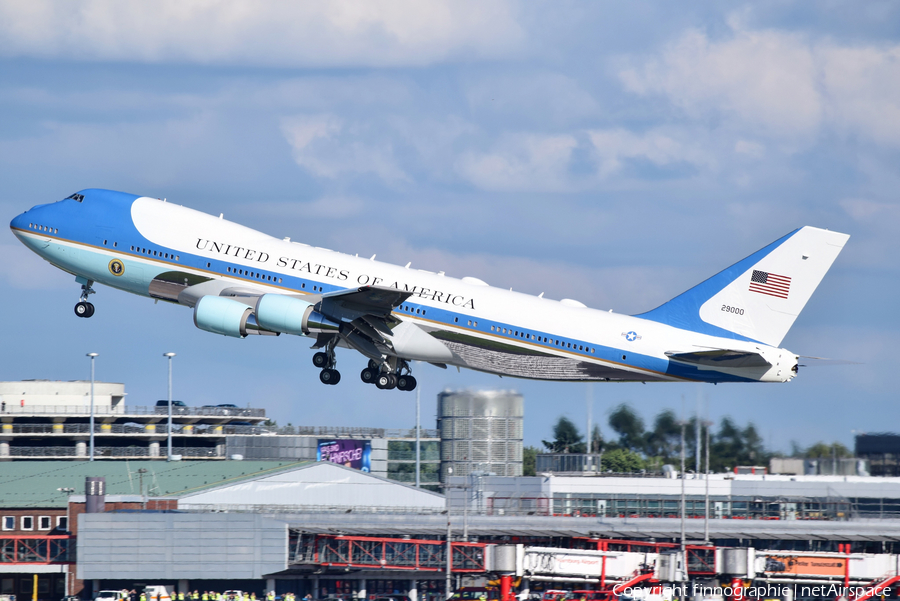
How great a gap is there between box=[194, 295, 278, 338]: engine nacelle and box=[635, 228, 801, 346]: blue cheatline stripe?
16425 millimetres

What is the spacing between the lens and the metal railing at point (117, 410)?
109 meters

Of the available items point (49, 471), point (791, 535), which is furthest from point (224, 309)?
point (49, 471)

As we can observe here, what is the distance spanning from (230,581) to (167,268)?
1965cm

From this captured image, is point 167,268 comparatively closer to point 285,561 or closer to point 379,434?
point 285,561

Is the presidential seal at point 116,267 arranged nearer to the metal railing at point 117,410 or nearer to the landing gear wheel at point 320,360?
the landing gear wheel at point 320,360

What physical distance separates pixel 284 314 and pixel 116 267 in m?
8.43

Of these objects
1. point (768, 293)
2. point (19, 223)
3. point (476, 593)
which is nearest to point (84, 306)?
point (19, 223)

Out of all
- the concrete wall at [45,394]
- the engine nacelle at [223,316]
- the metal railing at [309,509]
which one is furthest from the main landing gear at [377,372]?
the concrete wall at [45,394]

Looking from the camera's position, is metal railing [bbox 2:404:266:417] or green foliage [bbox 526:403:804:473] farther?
metal railing [bbox 2:404:266:417]

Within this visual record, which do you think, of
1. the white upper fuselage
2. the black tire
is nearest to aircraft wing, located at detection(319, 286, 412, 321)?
the white upper fuselage

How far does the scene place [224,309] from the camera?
48.1m

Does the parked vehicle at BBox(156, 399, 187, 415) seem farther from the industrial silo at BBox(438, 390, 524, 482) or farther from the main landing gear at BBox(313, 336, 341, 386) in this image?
the main landing gear at BBox(313, 336, 341, 386)

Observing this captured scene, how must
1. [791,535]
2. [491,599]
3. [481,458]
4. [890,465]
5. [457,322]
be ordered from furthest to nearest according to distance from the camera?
[481,458] → [890,465] → [791,535] → [491,599] → [457,322]

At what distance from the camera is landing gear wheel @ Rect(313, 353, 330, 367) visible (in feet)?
168
